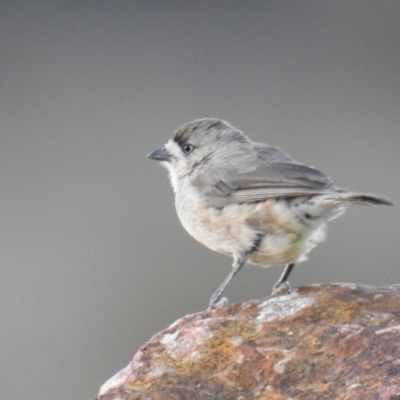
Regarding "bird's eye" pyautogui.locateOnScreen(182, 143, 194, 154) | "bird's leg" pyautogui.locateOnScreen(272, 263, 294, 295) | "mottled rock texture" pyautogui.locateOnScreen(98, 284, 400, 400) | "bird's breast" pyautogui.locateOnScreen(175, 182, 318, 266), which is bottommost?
"mottled rock texture" pyautogui.locateOnScreen(98, 284, 400, 400)

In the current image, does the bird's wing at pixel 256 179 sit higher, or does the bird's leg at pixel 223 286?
the bird's wing at pixel 256 179

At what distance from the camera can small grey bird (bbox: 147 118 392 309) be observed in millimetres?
5785

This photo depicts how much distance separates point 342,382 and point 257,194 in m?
2.38

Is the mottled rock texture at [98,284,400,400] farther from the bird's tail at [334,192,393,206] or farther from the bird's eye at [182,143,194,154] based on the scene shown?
the bird's eye at [182,143,194,154]

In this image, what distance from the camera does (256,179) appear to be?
6.21m

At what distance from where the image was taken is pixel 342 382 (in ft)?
12.5

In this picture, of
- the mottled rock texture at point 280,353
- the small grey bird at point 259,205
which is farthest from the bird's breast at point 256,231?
the mottled rock texture at point 280,353

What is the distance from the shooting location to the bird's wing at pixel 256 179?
586 cm

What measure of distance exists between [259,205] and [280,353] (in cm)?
188

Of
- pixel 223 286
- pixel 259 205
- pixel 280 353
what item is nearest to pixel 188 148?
pixel 259 205

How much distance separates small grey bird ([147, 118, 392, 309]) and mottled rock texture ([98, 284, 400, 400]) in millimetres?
672

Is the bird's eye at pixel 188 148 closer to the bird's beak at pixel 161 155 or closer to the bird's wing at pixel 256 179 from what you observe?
the bird's beak at pixel 161 155

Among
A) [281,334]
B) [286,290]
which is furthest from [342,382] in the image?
[286,290]

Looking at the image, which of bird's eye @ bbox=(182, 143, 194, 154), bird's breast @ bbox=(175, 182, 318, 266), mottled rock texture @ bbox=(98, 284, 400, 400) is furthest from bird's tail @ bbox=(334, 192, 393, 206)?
bird's eye @ bbox=(182, 143, 194, 154)
